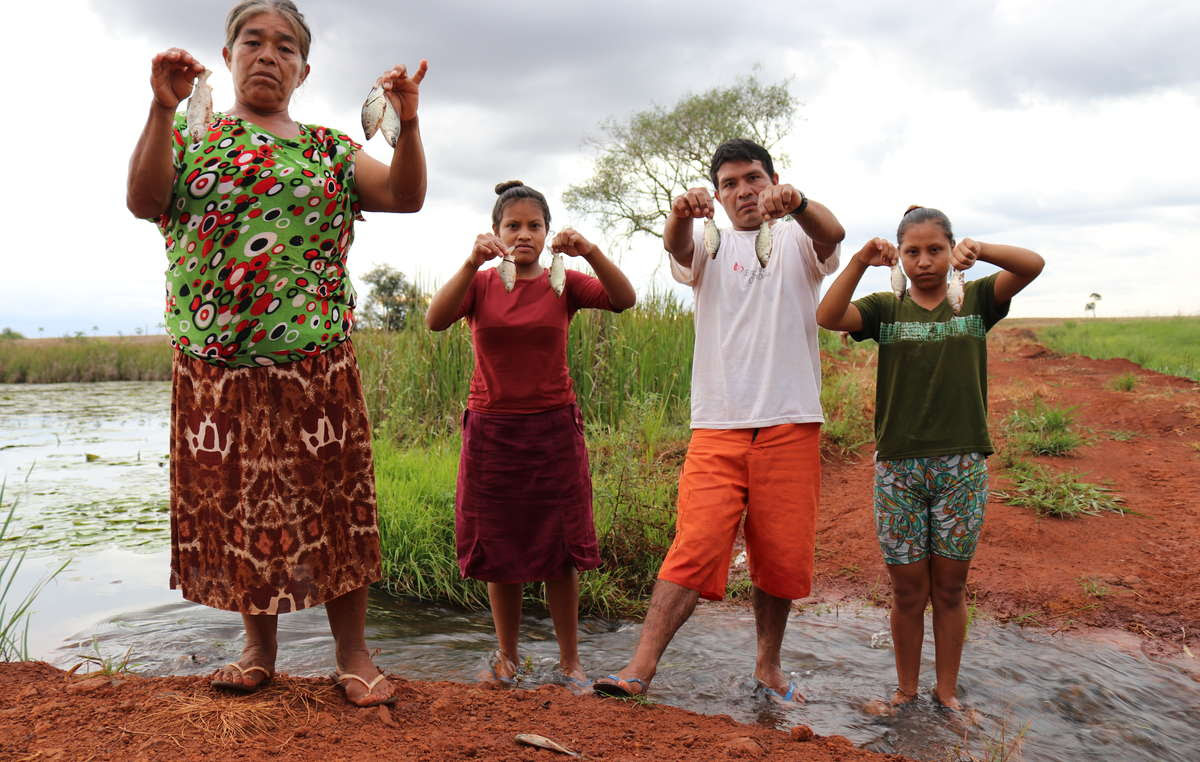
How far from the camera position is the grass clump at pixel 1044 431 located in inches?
280

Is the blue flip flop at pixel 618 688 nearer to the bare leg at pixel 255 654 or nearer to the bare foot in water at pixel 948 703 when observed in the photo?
the bare leg at pixel 255 654

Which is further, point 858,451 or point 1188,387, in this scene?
point 1188,387

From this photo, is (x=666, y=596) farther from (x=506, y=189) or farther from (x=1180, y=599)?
(x=1180, y=599)

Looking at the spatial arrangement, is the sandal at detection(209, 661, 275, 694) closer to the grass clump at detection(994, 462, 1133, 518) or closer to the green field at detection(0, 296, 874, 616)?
the green field at detection(0, 296, 874, 616)

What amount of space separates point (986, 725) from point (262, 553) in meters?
2.68

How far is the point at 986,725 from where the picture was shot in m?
3.12

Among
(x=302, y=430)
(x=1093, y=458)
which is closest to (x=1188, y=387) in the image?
(x=1093, y=458)

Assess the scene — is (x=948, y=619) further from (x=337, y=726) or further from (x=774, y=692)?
(x=337, y=726)

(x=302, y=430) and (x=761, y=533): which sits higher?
(x=302, y=430)

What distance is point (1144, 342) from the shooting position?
19.9 metres

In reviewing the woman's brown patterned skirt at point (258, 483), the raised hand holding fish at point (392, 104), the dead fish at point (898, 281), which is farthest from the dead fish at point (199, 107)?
the dead fish at point (898, 281)

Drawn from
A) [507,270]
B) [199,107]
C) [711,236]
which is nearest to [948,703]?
[711,236]

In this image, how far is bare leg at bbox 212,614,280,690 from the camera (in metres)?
2.60

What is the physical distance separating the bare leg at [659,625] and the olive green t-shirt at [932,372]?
95cm
